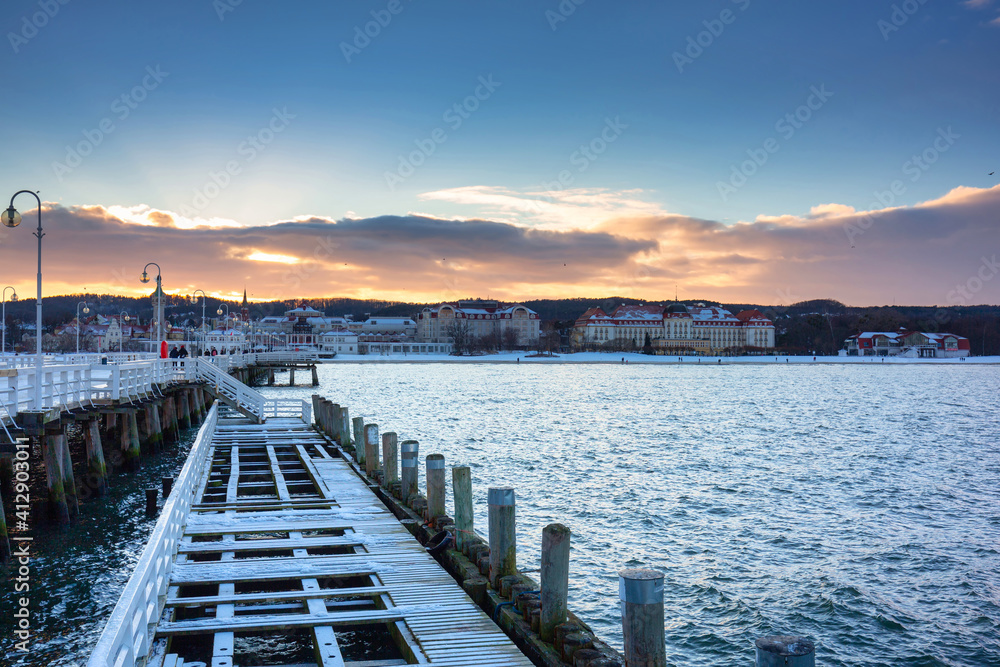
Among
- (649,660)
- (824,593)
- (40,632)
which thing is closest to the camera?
(649,660)

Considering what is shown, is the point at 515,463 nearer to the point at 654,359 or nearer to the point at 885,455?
the point at 885,455

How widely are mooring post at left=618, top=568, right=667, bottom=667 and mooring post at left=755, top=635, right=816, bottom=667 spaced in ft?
4.78

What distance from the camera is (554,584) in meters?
8.15

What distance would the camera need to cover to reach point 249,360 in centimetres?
6956

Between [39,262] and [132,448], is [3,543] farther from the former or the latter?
[132,448]

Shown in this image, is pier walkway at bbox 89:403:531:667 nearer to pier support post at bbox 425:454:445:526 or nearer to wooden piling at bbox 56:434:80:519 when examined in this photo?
pier support post at bbox 425:454:445:526

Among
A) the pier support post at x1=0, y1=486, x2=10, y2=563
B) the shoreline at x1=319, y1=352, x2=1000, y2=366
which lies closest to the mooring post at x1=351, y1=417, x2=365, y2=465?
the pier support post at x1=0, y1=486, x2=10, y2=563

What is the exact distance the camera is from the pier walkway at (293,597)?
7707 millimetres

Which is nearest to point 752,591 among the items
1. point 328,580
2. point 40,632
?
point 328,580

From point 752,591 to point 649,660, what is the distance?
890 centimetres

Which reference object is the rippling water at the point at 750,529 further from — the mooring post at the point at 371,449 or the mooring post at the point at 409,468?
the mooring post at the point at 371,449

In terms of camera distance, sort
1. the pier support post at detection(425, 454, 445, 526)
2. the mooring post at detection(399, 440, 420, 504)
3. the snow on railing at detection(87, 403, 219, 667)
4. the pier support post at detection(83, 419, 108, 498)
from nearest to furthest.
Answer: the snow on railing at detection(87, 403, 219, 667), the pier support post at detection(425, 454, 445, 526), the mooring post at detection(399, 440, 420, 504), the pier support post at detection(83, 419, 108, 498)

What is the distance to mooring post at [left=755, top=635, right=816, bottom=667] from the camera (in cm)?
500

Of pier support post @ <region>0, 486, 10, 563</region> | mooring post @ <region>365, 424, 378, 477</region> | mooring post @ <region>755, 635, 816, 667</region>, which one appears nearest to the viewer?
mooring post @ <region>755, 635, 816, 667</region>
